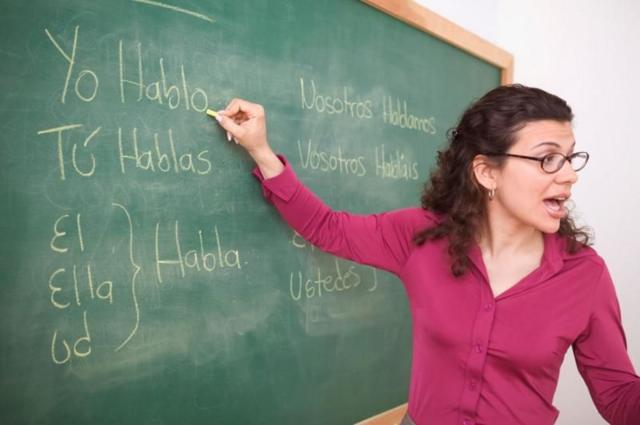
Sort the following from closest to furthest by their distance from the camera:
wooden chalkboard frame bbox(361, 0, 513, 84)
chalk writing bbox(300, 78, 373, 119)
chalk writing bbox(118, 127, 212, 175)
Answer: chalk writing bbox(118, 127, 212, 175)
chalk writing bbox(300, 78, 373, 119)
wooden chalkboard frame bbox(361, 0, 513, 84)

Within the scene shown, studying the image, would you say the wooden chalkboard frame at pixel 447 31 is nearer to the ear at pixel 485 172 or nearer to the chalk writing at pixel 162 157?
the ear at pixel 485 172

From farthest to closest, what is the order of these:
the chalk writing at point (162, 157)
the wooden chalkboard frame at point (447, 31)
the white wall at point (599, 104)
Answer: the white wall at point (599, 104) < the wooden chalkboard frame at point (447, 31) < the chalk writing at point (162, 157)

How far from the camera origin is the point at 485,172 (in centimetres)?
121

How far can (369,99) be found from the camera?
1.49 m

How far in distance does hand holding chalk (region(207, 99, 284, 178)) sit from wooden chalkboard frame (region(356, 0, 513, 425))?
23.3 inches

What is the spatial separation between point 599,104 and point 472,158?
162 centimetres

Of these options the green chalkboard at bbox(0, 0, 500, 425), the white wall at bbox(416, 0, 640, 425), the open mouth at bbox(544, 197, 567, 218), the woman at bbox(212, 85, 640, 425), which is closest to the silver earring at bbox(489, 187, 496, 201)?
the woman at bbox(212, 85, 640, 425)

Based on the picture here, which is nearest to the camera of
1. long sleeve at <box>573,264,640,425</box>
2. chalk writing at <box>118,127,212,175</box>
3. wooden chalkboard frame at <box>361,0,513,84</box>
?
chalk writing at <box>118,127,212,175</box>

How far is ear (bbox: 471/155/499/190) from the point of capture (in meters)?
1.20

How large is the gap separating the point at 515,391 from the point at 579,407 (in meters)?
1.78

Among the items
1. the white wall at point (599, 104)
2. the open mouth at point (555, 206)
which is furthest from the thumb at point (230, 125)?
the white wall at point (599, 104)

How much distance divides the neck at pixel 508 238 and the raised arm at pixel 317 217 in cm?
18

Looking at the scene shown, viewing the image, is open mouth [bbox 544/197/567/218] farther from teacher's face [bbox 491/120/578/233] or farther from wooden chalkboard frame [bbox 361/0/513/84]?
wooden chalkboard frame [bbox 361/0/513/84]

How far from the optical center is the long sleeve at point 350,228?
120 cm
